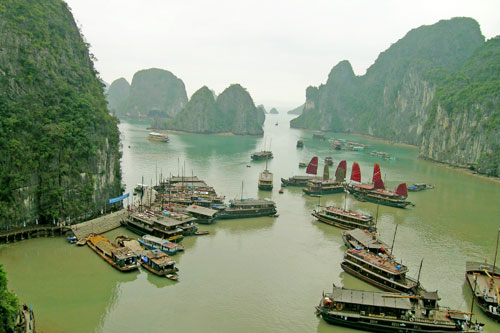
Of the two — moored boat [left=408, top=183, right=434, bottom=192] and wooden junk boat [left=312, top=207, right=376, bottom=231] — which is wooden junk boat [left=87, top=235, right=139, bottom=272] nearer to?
wooden junk boat [left=312, top=207, right=376, bottom=231]

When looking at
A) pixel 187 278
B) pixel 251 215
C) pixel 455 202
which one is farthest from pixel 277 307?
pixel 455 202

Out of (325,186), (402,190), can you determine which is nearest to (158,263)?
(325,186)

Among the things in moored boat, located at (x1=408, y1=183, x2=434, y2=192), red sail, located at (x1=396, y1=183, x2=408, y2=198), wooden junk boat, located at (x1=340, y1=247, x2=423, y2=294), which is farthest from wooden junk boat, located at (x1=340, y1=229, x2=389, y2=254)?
moored boat, located at (x1=408, y1=183, x2=434, y2=192)

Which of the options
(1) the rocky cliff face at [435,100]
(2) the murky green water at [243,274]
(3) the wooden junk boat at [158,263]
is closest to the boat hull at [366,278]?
(2) the murky green water at [243,274]

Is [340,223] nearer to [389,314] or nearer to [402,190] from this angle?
[402,190]

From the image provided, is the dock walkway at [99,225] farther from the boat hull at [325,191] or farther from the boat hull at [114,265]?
the boat hull at [325,191]

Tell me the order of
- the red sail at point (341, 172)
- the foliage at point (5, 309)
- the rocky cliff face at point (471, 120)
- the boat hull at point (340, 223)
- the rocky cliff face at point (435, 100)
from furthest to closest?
the rocky cliff face at point (435, 100) → the rocky cliff face at point (471, 120) → the red sail at point (341, 172) → the boat hull at point (340, 223) → the foliage at point (5, 309)

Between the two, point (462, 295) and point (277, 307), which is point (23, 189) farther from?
point (462, 295)
